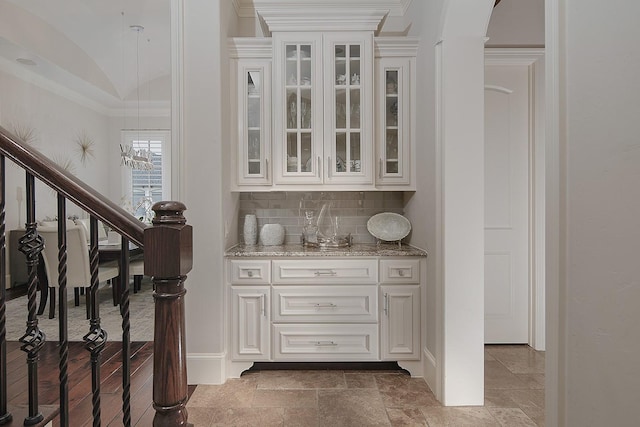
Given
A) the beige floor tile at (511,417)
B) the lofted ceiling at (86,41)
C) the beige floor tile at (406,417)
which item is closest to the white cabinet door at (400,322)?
the beige floor tile at (406,417)

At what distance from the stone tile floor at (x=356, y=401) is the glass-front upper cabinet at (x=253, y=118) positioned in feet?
4.83

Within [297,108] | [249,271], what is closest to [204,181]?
[249,271]

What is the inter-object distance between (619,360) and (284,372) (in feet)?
7.37

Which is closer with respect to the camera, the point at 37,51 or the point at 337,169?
Result: the point at 337,169

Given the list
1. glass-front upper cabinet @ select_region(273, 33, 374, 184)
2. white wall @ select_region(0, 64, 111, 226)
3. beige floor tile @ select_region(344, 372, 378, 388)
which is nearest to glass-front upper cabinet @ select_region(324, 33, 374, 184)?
glass-front upper cabinet @ select_region(273, 33, 374, 184)

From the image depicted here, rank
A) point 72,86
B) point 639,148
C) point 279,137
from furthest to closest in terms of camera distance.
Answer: point 72,86 → point 279,137 → point 639,148

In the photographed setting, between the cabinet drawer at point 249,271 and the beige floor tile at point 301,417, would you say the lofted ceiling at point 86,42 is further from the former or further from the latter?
the beige floor tile at point 301,417

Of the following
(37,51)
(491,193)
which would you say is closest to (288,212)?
(491,193)

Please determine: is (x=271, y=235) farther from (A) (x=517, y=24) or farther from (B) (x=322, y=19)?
(A) (x=517, y=24)

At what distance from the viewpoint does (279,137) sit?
9.42 feet

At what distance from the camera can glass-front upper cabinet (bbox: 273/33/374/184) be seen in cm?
284

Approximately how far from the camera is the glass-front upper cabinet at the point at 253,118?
2885 mm

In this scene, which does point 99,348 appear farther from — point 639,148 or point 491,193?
point 491,193

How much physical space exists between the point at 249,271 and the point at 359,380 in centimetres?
110
